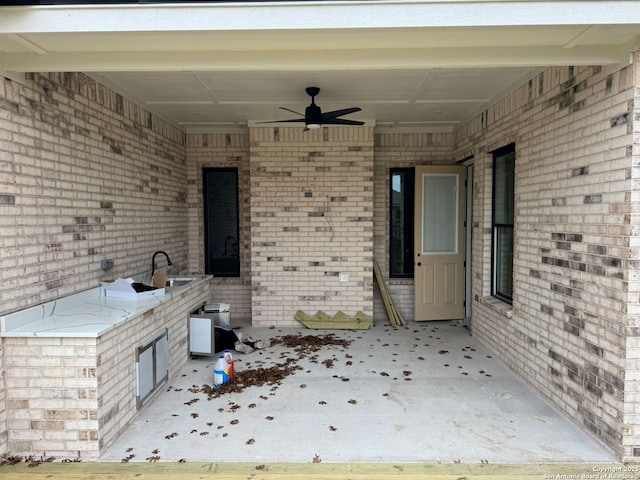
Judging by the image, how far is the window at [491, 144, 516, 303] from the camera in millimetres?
4434

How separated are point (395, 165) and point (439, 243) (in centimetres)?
145

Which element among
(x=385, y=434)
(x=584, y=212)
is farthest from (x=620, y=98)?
(x=385, y=434)

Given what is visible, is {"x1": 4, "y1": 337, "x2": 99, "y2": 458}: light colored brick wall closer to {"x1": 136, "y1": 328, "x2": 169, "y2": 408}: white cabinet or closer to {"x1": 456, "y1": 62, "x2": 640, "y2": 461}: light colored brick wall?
{"x1": 136, "y1": 328, "x2": 169, "y2": 408}: white cabinet

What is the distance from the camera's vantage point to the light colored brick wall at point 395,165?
20.3 feet

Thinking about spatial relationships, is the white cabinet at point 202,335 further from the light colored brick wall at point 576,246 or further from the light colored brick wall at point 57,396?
the light colored brick wall at point 576,246

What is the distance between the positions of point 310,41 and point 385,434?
2.85 metres

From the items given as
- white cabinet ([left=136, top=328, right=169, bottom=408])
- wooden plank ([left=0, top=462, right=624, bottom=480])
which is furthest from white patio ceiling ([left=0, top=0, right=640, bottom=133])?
wooden plank ([left=0, top=462, right=624, bottom=480])

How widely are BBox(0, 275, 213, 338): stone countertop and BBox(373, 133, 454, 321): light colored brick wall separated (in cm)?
367

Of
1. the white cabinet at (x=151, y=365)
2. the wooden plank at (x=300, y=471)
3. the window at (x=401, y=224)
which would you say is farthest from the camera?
the window at (x=401, y=224)

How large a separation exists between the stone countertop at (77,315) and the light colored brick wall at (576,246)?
3.52m

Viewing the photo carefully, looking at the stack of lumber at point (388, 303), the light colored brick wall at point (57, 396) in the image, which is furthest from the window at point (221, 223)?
the light colored brick wall at point (57, 396)

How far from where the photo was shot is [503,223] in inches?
181

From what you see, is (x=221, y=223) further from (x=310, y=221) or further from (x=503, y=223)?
(x=503, y=223)

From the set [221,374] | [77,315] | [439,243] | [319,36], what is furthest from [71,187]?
[439,243]
